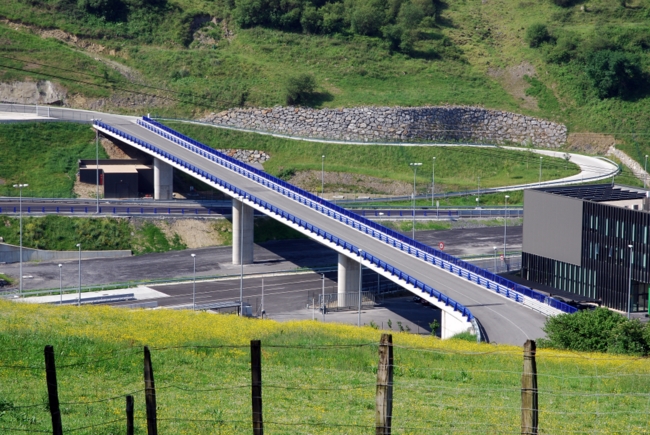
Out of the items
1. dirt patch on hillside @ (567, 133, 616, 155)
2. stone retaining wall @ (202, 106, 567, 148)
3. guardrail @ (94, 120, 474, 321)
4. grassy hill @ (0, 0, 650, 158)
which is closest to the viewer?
guardrail @ (94, 120, 474, 321)

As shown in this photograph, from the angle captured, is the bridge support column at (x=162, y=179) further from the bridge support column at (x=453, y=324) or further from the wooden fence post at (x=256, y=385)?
the wooden fence post at (x=256, y=385)

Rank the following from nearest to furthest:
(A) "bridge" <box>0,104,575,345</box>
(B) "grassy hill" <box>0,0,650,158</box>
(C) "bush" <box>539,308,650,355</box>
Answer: (C) "bush" <box>539,308,650,355</box>
(A) "bridge" <box>0,104,575,345</box>
(B) "grassy hill" <box>0,0,650,158</box>

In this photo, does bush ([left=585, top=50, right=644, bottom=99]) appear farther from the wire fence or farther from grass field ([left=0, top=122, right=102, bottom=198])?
the wire fence

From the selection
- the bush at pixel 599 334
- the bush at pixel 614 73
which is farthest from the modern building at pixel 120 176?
the bush at pixel 614 73

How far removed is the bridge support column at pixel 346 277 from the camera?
77438mm

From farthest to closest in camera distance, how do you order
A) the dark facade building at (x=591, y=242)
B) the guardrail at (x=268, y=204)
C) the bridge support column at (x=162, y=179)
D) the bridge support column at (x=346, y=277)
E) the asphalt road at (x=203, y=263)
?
the bridge support column at (x=162, y=179) → the asphalt road at (x=203, y=263) → the bridge support column at (x=346, y=277) → the dark facade building at (x=591, y=242) → the guardrail at (x=268, y=204)

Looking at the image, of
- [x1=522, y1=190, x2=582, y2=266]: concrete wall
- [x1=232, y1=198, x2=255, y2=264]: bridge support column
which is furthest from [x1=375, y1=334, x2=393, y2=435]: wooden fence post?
[x1=232, y1=198, x2=255, y2=264]: bridge support column

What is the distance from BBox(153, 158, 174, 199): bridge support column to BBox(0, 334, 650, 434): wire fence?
7105 cm

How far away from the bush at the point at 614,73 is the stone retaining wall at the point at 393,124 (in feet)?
36.4

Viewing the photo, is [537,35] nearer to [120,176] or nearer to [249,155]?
[249,155]

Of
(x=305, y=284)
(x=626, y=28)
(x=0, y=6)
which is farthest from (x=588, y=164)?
(x=0, y=6)

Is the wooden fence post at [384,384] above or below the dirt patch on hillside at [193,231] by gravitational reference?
above

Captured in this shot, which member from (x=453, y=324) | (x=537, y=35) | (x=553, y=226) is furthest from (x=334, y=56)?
(x=453, y=324)

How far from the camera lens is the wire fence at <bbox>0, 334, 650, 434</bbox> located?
24266 mm
